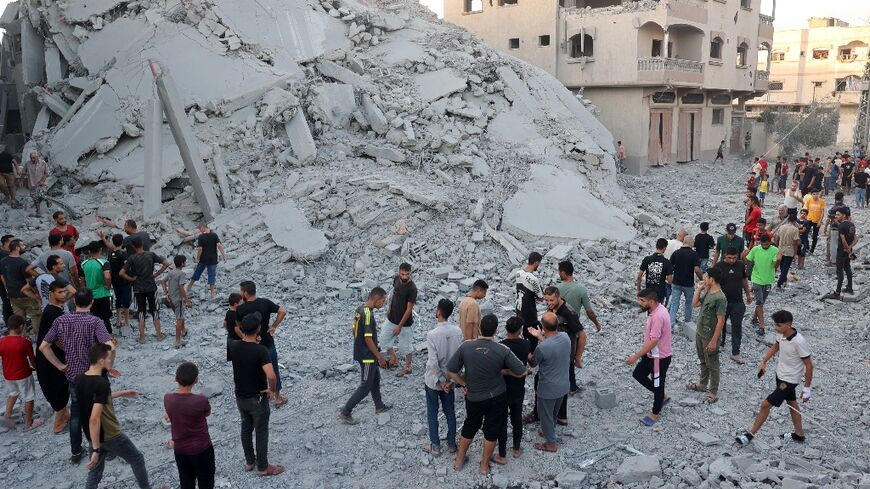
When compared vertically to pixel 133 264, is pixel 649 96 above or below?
above

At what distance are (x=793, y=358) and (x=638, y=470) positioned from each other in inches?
69.6

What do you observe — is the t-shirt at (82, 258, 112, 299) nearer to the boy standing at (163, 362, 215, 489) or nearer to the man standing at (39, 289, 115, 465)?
the man standing at (39, 289, 115, 465)

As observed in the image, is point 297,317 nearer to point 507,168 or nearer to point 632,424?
point 632,424

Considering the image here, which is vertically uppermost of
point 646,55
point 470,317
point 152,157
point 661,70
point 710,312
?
point 646,55

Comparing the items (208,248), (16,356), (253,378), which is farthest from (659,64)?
(16,356)

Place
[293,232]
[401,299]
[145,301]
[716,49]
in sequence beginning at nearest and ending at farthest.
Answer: [401,299], [145,301], [293,232], [716,49]

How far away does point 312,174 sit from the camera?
514 inches

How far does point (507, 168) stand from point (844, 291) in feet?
22.7

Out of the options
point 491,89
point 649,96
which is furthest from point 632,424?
point 649,96

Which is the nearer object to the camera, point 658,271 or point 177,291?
point 658,271

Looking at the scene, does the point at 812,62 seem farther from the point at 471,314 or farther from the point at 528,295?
the point at 471,314

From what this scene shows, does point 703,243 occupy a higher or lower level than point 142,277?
lower

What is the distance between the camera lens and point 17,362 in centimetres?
593

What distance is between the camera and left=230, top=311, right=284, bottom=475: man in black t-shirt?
507 centimetres
